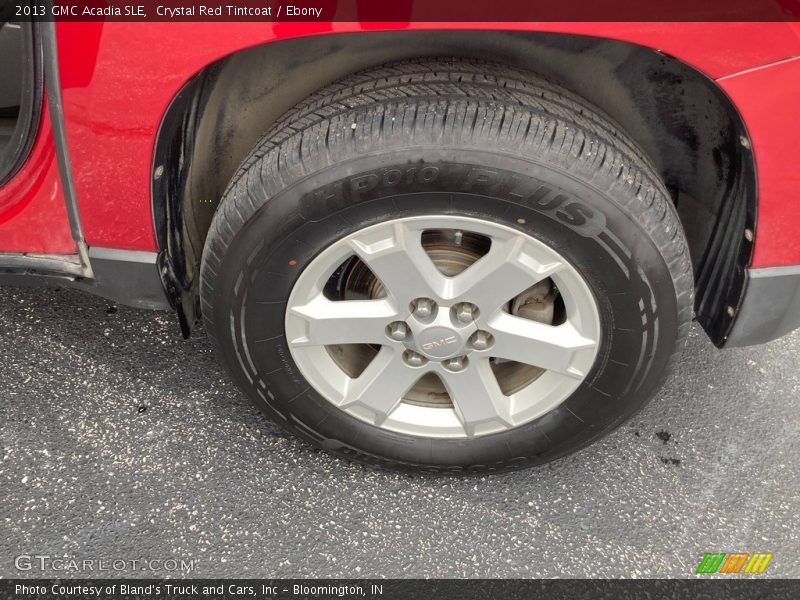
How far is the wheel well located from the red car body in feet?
0.11

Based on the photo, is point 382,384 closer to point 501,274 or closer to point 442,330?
point 442,330

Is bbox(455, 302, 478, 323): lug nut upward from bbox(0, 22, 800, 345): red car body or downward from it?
downward

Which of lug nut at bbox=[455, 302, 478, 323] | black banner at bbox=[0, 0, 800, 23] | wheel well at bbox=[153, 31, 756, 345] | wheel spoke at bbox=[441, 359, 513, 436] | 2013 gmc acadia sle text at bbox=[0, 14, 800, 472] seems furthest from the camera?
wheel spoke at bbox=[441, 359, 513, 436]

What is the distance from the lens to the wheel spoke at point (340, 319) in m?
1.46

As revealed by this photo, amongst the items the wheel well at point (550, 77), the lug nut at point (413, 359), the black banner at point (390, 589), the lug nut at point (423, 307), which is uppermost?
the wheel well at point (550, 77)

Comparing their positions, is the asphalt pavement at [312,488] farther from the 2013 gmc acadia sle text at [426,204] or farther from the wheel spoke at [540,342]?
the wheel spoke at [540,342]

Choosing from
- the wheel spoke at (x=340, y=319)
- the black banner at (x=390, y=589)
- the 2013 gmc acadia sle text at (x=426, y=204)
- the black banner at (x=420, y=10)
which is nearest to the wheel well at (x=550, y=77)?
the 2013 gmc acadia sle text at (x=426, y=204)

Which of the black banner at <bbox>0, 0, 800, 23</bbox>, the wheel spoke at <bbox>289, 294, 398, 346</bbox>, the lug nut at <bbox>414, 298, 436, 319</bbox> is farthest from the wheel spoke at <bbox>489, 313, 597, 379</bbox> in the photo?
the black banner at <bbox>0, 0, 800, 23</bbox>

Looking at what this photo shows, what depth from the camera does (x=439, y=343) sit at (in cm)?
147

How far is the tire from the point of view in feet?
4.05

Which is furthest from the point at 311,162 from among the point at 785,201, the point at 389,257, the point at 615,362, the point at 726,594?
the point at 726,594

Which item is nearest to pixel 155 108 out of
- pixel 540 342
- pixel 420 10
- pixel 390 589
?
pixel 420 10

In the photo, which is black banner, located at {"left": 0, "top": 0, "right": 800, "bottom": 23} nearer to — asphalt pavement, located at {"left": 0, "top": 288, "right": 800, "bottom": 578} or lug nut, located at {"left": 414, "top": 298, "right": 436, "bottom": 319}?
lug nut, located at {"left": 414, "top": 298, "right": 436, "bottom": 319}

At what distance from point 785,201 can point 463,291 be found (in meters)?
0.63
